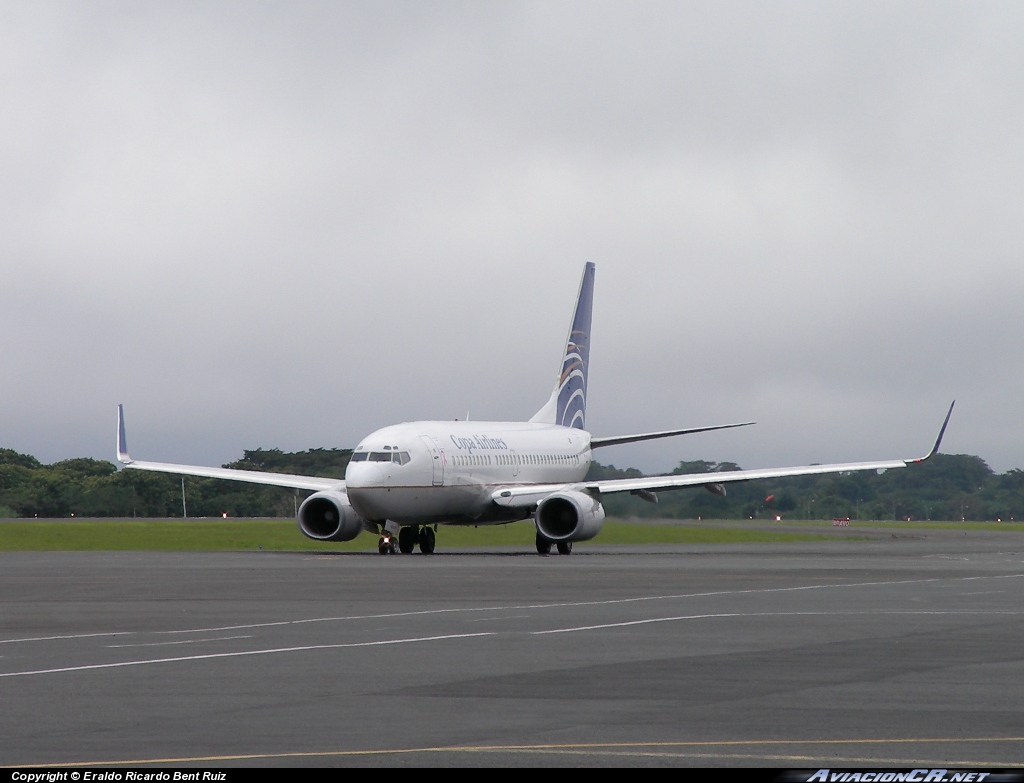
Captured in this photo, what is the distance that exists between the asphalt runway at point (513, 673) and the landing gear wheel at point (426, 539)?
19.5m

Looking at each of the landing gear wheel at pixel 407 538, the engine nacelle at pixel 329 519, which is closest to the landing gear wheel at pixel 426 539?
the landing gear wheel at pixel 407 538

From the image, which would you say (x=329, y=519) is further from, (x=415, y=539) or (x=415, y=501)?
(x=415, y=501)

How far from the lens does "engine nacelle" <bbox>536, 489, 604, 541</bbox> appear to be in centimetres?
4722

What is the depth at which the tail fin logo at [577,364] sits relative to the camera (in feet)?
204

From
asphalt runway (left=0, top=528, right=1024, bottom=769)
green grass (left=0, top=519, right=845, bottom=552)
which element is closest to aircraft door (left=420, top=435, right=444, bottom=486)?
green grass (left=0, top=519, right=845, bottom=552)

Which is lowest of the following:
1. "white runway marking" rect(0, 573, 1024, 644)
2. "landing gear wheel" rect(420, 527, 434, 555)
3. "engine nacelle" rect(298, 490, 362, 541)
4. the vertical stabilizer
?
"white runway marking" rect(0, 573, 1024, 644)

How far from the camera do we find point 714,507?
62969 mm

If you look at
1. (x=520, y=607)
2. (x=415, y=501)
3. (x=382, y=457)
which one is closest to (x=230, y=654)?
(x=520, y=607)

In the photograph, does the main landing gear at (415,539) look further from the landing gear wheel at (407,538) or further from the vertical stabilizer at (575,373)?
the vertical stabilizer at (575,373)

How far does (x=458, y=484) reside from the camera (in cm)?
4788

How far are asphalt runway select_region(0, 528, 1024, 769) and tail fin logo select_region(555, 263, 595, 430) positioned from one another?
1296 inches

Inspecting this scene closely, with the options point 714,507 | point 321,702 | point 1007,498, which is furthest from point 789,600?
point 1007,498

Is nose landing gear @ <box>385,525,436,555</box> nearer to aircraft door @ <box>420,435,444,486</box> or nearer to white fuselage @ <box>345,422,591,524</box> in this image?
white fuselage @ <box>345,422,591,524</box>

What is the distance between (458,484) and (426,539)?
216 centimetres
